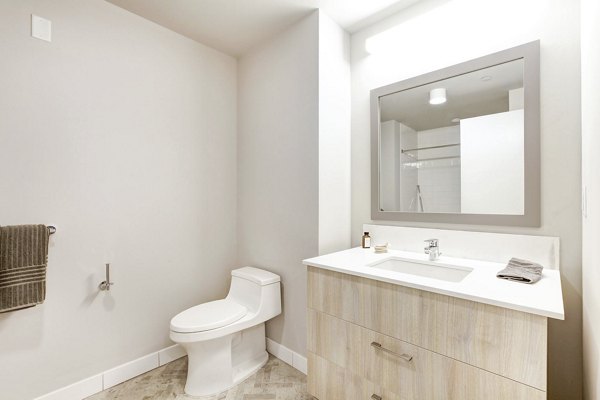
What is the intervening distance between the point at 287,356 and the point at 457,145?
177 cm

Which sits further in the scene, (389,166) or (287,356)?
(287,356)

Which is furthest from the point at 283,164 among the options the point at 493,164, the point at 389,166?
the point at 493,164

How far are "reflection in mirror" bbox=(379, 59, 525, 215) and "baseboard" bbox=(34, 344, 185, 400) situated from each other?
6.01 feet

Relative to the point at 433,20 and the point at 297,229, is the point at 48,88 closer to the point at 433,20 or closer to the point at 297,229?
the point at 297,229

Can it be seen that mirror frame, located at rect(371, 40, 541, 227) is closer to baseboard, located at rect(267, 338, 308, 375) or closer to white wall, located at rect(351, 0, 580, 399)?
white wall, located at rect(351, 0, 580, 399)

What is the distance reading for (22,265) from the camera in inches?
56.2

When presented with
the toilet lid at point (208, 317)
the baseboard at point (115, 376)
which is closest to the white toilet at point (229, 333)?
the toilet lid at point (208, 317)

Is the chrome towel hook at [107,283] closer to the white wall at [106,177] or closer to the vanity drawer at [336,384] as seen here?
the white wall at [106,177]

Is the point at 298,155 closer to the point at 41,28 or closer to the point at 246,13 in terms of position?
the point at 246,13

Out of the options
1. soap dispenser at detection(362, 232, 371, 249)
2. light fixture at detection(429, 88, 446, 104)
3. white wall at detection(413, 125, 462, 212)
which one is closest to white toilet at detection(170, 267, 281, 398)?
soap dispenser at detection(362, 232, 371, 249)

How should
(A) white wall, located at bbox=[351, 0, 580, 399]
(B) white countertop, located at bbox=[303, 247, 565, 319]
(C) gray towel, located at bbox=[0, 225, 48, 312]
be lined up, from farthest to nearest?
(C) gray towel, located at bbox=[0, 225, 48, 312]
(A) white wall, located at bbox=[351, 0, 580, 399]
(B) white countertop, located at bbox=[303, 247, 565, 319]

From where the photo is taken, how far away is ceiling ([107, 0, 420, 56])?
1770mm

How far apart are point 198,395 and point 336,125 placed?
189 cm

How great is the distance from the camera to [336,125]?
196cm
